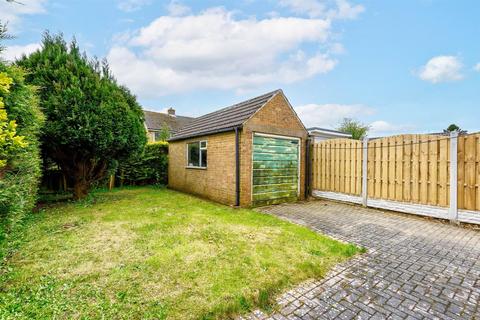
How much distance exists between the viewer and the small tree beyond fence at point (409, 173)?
18.8 feet

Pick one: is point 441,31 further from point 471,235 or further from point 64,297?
point 64,297

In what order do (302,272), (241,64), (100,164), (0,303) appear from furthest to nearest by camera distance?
(241,64)
(100,164)
(302,272)
(0,303)

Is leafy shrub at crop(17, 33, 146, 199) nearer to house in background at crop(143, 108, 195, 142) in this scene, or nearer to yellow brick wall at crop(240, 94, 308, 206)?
yellow brick wall at crop(240, 94, 308, 206)

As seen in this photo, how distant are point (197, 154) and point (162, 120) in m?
19.5

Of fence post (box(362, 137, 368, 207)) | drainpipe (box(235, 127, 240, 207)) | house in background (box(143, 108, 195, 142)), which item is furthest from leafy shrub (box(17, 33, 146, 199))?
house in background (box(143, 108, 195, 142))

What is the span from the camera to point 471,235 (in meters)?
5.09

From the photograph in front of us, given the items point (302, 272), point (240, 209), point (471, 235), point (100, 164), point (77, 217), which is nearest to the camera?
point (302, 272)

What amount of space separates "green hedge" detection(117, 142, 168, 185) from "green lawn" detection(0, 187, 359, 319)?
7.59 metres

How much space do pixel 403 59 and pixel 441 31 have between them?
1.57 meters

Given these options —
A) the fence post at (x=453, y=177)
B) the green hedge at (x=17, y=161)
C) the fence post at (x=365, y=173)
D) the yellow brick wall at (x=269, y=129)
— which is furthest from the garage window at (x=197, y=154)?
the fence post at (x=453, y=177)

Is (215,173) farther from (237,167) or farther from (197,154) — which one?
(197,154)

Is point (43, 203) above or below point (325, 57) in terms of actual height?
below

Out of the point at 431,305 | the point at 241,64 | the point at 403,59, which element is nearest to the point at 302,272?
the point at 431,305

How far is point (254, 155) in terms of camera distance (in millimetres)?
7977
